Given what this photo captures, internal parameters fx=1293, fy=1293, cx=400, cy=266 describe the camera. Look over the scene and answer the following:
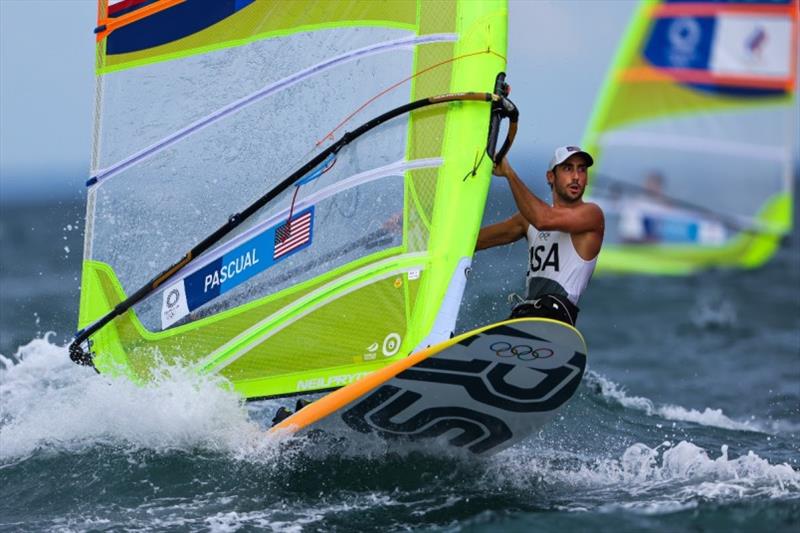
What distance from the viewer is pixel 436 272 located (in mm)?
5762

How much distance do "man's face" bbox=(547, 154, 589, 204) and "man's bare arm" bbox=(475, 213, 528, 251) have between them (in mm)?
351

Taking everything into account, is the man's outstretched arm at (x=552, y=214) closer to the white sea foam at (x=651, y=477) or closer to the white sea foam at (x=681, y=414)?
the white sea foam at (x=651, y=477)

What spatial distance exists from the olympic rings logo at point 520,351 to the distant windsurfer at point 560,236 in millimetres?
329

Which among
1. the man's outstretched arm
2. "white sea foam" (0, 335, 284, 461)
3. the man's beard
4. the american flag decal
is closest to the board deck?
"white sea foam" (0, 335, 284, 461)

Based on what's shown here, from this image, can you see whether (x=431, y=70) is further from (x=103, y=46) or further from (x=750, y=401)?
(x=750, y=401)

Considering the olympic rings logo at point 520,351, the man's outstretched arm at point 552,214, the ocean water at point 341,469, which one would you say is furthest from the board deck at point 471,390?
the man's outstretched arm at point 552,214

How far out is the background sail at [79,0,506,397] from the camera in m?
5.85

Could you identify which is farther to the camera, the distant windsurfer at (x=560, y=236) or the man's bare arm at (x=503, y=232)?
the man's bare arm at (x=503, y=232)

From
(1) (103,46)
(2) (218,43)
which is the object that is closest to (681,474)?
(2) (218,43)

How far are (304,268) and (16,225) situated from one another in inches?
1582

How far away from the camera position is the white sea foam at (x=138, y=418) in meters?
6.12

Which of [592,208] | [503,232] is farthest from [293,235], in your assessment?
[592,208]

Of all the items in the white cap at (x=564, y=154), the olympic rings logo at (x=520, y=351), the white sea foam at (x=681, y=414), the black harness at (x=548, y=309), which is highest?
the white cap at (x=564, y=154)

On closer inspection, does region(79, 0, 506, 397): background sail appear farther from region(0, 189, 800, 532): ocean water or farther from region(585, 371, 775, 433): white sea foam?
region(585, 371, 775, 433): white sea foam
